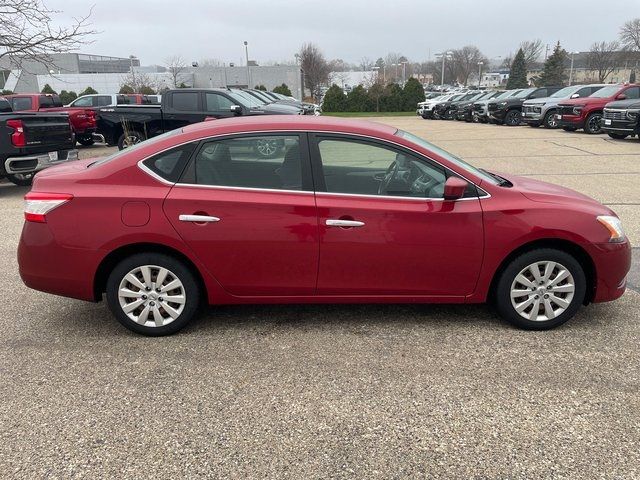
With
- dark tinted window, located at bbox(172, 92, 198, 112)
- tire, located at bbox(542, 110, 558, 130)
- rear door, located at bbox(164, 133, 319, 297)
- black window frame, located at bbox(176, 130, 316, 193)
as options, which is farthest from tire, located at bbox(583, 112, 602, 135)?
rear door, located at bbox(164, 133, 319, 297)

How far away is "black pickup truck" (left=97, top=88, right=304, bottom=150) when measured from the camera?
13328 millimetres

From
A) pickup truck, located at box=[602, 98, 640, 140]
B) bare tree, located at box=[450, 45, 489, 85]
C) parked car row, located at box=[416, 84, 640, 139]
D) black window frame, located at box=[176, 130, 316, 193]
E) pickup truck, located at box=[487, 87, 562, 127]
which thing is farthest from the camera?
bare tree, located at box=[450, 45, 489, 85]

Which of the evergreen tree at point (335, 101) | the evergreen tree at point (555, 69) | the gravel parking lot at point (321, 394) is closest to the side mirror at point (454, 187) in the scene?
the gravel parking lot at point (321, 394)

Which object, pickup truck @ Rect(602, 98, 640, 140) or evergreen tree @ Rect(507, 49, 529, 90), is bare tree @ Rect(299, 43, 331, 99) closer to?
evergreen tree @ Rect(507, 49, 529, 90)

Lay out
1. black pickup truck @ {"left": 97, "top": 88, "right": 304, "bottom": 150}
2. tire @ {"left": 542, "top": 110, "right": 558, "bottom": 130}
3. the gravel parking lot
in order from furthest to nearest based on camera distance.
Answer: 1. tire @ {"left": 542, "top": 110, "right": 558, "bottom": 130}
2. black pickup truck @ {"left": 97, "top": 88, "right": 304, "bottom": 150}
3. the gravel parking lot

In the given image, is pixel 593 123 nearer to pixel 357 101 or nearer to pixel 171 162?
pixel 171 162

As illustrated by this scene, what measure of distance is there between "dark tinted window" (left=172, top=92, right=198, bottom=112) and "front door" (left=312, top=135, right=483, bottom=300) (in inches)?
413

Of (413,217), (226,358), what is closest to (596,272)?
(413,217)

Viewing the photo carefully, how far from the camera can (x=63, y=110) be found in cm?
1617

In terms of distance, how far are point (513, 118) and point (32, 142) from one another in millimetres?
22072

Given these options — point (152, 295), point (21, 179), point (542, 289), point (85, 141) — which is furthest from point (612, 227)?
point (85, 141)

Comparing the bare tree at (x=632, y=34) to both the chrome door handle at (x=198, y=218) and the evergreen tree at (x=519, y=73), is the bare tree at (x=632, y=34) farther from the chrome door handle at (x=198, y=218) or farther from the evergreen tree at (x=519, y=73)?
the chrome door handle at (x=198, y=218)

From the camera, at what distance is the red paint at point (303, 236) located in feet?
12.0

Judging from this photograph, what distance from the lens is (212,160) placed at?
378cm
